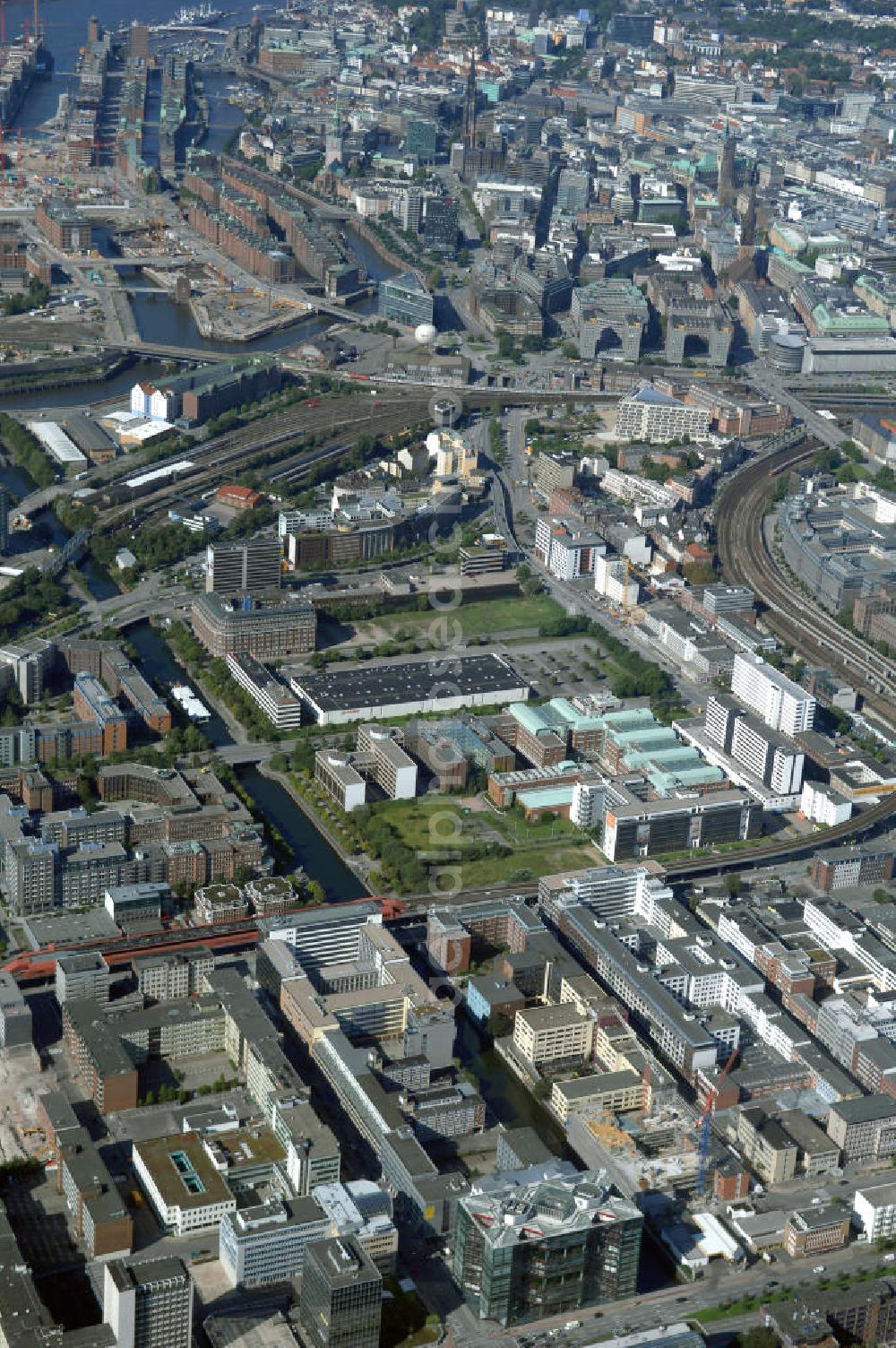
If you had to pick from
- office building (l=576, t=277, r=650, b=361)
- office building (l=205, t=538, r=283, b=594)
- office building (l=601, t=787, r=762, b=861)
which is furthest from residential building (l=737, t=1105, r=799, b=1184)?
office building (l=576, t=277, r=650, b=361)

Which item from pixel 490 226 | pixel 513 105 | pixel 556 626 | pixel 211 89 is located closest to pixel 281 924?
pixel 556 626

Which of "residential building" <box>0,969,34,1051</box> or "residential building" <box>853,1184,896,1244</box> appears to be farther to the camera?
"residential building" <box>0,969,34,1051</box>

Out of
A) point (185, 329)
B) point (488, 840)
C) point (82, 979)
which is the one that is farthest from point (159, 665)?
point (185, 329)

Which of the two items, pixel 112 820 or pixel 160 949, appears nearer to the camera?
pixel 160 949

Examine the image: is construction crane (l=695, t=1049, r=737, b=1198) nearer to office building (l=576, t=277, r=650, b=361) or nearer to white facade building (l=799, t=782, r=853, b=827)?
white facade building (l=799, t=782, r=853, b=827)

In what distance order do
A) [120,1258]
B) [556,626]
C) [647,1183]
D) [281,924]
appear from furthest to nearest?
1. [556,626]
2. [281,924]
3. [647,1183]
4. [120,1258]

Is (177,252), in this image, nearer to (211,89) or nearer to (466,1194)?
(211,89)
